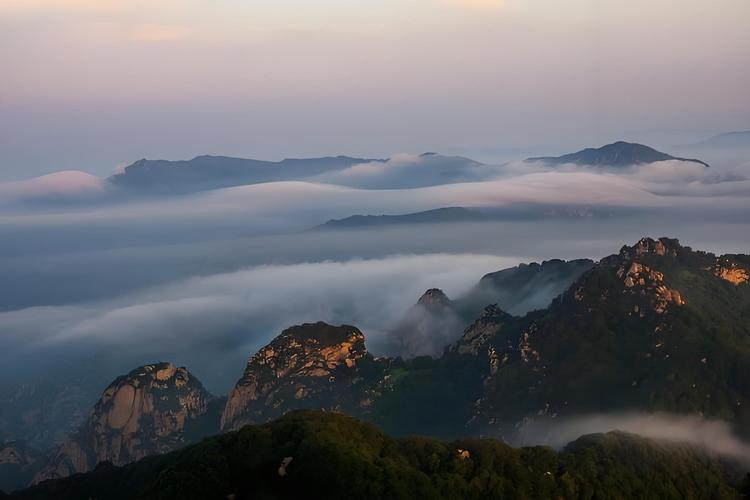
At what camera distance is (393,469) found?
110 meters

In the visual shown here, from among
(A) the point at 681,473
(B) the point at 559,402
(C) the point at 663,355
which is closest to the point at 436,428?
(B) the point at 559,402

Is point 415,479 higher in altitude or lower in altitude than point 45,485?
higher

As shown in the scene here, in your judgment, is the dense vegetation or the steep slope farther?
the steep slope

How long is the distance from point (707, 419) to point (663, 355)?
20.5m

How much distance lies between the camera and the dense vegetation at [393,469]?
107125 mm

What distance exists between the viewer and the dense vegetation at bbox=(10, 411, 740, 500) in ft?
351

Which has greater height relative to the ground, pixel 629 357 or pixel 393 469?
pixel 393 469

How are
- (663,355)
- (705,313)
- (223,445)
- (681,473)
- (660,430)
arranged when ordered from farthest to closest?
(705,313) < (663,355) < (660,430) < (681,473) < (223,445)

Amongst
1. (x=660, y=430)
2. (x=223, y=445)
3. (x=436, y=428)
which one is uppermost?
(x=223, y=445)

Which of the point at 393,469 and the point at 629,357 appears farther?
the point at 629,357

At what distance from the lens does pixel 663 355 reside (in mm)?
174625

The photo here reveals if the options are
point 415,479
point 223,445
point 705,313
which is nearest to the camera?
point 415,479

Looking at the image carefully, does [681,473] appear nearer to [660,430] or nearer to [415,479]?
[660,430]

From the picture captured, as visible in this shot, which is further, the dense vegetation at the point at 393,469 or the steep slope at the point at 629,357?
the steep slope at the point at 629,357
